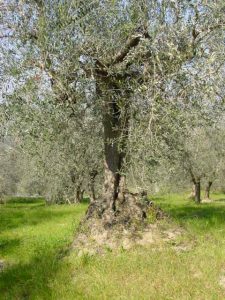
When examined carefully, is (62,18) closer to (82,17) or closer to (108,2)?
(82,17)

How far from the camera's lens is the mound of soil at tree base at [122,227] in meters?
13.5

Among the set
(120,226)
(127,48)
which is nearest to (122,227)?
(120,226)

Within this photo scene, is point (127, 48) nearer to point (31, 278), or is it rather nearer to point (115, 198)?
point (115, 198)

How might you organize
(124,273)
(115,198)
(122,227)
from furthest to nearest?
1. (115,198)
2. (122,227)
3. (124,273)

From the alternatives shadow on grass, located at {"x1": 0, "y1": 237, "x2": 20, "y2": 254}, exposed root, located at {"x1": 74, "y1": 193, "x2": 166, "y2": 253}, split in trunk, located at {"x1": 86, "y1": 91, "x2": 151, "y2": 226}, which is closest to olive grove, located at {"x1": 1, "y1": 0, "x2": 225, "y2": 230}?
split in trunk, located at {"x1": 86, "y1": 91, "x2": 151, "y2": 226}

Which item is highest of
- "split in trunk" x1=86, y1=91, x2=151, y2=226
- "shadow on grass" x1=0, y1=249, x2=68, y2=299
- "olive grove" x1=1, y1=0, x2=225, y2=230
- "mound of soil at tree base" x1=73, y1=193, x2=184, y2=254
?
"olive grove" x1=1, y1=0, x2=225, y2=230

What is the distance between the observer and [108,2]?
38.8ft

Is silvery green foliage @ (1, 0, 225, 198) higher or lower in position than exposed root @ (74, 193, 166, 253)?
higher

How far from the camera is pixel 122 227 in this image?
14.0 meters

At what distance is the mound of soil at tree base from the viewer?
1351 cm

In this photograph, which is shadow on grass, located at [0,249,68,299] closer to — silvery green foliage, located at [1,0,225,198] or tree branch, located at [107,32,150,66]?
silvery green foliage, located at [1,0,225,198]

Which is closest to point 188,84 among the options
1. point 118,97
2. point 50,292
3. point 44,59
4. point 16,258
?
point 118,97

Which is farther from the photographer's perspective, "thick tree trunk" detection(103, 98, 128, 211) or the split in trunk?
"thick tree trunk" detection(103, 98, 128, 211)

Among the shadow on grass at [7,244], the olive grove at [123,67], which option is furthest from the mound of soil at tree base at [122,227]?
the shadow on grass at [7,244]
